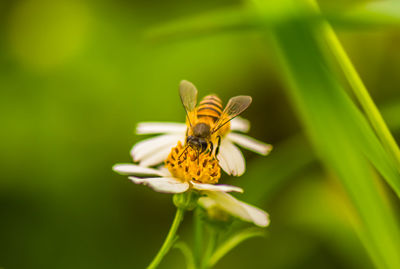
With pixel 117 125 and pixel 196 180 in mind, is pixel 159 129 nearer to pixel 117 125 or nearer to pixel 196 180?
pixel 196 180

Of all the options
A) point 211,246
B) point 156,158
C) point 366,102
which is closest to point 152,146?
point 156,158

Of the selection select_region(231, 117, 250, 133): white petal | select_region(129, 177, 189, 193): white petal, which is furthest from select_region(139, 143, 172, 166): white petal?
select_region(231, 117, 250, 133): white petal

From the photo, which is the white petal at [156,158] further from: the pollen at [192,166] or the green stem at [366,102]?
the green stem at [366,102]

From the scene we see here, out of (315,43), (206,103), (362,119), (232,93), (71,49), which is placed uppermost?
(71,49)

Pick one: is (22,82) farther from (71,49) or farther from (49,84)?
(71,49)

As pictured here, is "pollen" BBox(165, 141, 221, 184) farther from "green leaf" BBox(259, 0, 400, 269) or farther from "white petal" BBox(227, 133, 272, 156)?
"green leaf" BBox(259, 0, 400, 269)

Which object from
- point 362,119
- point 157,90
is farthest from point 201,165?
point 157,90

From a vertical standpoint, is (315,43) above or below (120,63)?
below

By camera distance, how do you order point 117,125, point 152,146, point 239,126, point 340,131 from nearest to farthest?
1. point 340,131
2. point 152,146
3. point 239,126
4. point 117,125
